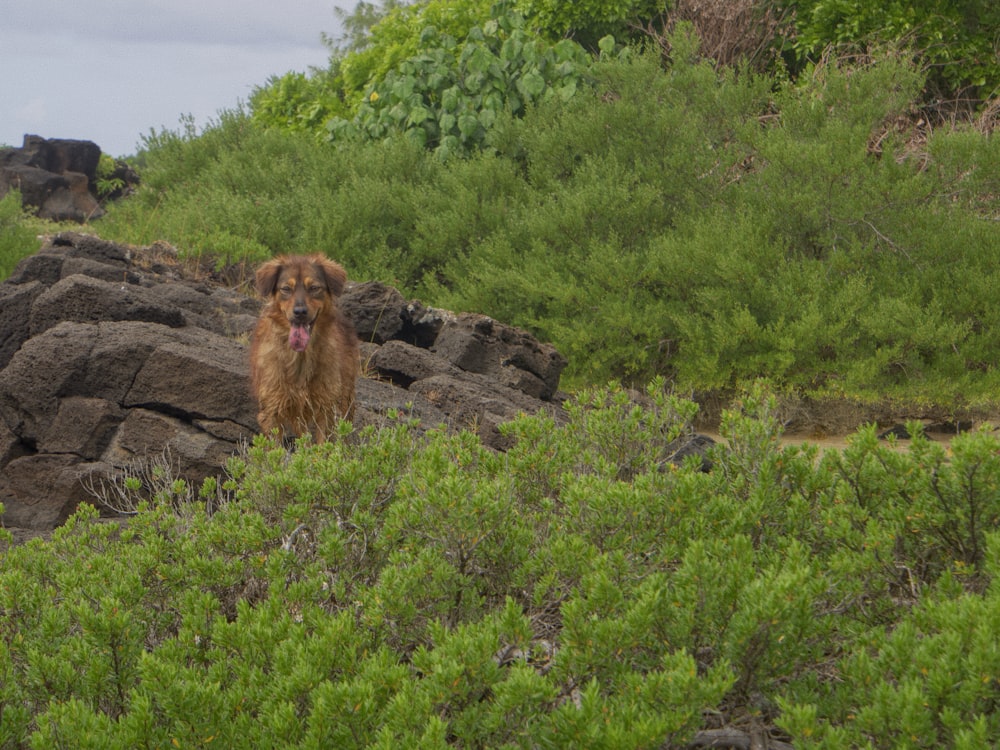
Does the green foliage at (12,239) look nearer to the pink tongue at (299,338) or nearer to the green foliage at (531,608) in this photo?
the pink tongue at (299,338)

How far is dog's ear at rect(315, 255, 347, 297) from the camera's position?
7.08 metres

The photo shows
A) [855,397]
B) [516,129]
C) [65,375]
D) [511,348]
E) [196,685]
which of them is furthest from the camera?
[516,129]

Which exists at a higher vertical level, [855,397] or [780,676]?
[780,676]

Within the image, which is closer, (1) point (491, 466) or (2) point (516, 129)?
(1) point (491, 466)

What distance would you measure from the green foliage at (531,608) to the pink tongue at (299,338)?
2.75 meters

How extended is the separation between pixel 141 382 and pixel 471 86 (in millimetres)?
10935

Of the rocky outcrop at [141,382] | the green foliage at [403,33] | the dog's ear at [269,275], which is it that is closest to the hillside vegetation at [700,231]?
the rocky outcrop at [141,382]

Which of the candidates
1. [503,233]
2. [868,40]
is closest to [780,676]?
[503,233]

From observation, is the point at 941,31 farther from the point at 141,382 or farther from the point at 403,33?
the point at 141,382

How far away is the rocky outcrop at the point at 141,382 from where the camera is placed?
24.7ft

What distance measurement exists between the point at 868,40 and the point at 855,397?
9.31 m

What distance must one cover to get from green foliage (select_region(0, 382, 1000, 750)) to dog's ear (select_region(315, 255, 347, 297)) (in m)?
3.05

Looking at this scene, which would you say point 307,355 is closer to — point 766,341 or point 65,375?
point 65,375

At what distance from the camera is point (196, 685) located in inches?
108
